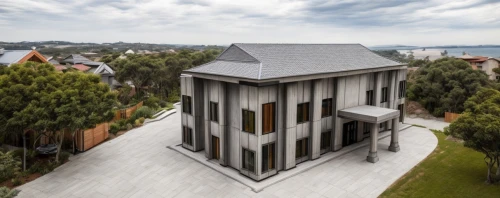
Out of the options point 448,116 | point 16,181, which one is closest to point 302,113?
point 16,181

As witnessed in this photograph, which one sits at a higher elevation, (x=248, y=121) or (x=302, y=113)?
(x=302, y=113)

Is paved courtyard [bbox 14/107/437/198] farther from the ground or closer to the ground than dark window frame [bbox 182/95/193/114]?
closer to the ground

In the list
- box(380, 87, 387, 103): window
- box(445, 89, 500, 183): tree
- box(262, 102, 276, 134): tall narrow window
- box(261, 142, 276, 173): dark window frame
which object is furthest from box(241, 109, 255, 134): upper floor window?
box(380, 87, 387, 103): window

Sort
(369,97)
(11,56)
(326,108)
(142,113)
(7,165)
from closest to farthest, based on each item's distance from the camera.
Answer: (7,165) < (326,108) < (369,97) < (142,113) < (11,56)

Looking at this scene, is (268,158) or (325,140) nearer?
(268,158)

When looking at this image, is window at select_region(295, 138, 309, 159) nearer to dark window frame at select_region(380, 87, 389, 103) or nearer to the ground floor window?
the ground floor window

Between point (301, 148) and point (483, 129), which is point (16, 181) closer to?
point (301, 148)

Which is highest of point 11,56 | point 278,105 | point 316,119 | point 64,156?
point 11,56

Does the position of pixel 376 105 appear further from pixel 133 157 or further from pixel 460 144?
pixel 133 157
